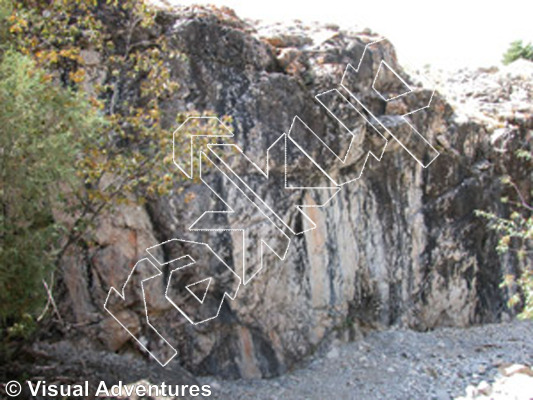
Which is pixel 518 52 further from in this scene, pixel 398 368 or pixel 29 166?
pixel 29 166

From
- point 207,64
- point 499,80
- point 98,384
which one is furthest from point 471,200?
point 98,384

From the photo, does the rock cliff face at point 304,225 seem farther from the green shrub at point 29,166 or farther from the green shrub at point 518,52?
the green shrub at point 518,52

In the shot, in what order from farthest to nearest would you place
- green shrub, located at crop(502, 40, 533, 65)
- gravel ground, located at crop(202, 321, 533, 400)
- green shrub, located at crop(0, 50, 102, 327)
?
green shrub, located at crop(502, 40, 533, 65) < gravel ground, located at crop(202, 321, 533, 400) < green shrub, located at crop(0, 50, 102, 327)

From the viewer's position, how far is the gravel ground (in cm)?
722

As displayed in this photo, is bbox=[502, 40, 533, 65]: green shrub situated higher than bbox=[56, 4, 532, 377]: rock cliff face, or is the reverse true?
bbox=[502, 40, 533, 65]: green shrub

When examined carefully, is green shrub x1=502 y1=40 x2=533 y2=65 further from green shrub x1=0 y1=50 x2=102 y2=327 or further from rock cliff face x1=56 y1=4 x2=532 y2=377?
green shrub x1=0 y1=50 x2=102 y2=327

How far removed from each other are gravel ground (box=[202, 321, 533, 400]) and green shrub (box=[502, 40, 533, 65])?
37.4ft

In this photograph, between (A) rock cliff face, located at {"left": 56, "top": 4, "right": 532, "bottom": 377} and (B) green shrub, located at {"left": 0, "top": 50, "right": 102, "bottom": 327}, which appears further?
(A) rock cliff face, located at {"left": 56, "top": 4, "right": 532, "bottom": 377}

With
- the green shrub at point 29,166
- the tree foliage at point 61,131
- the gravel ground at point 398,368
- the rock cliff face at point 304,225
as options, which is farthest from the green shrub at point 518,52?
the green shrub at point 29,166

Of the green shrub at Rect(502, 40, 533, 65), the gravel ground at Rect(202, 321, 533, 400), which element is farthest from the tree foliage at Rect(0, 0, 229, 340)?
the green shrub at Rect(502, 40, 533, 65)

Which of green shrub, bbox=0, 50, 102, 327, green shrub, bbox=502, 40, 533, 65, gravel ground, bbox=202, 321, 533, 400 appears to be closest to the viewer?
green shrub, bbox=0, 50, 102, 327

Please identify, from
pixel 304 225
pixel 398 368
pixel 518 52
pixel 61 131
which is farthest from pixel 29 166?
pixel 518 52

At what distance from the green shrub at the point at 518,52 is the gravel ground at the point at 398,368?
11.4 metres

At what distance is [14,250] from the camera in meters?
5.05
